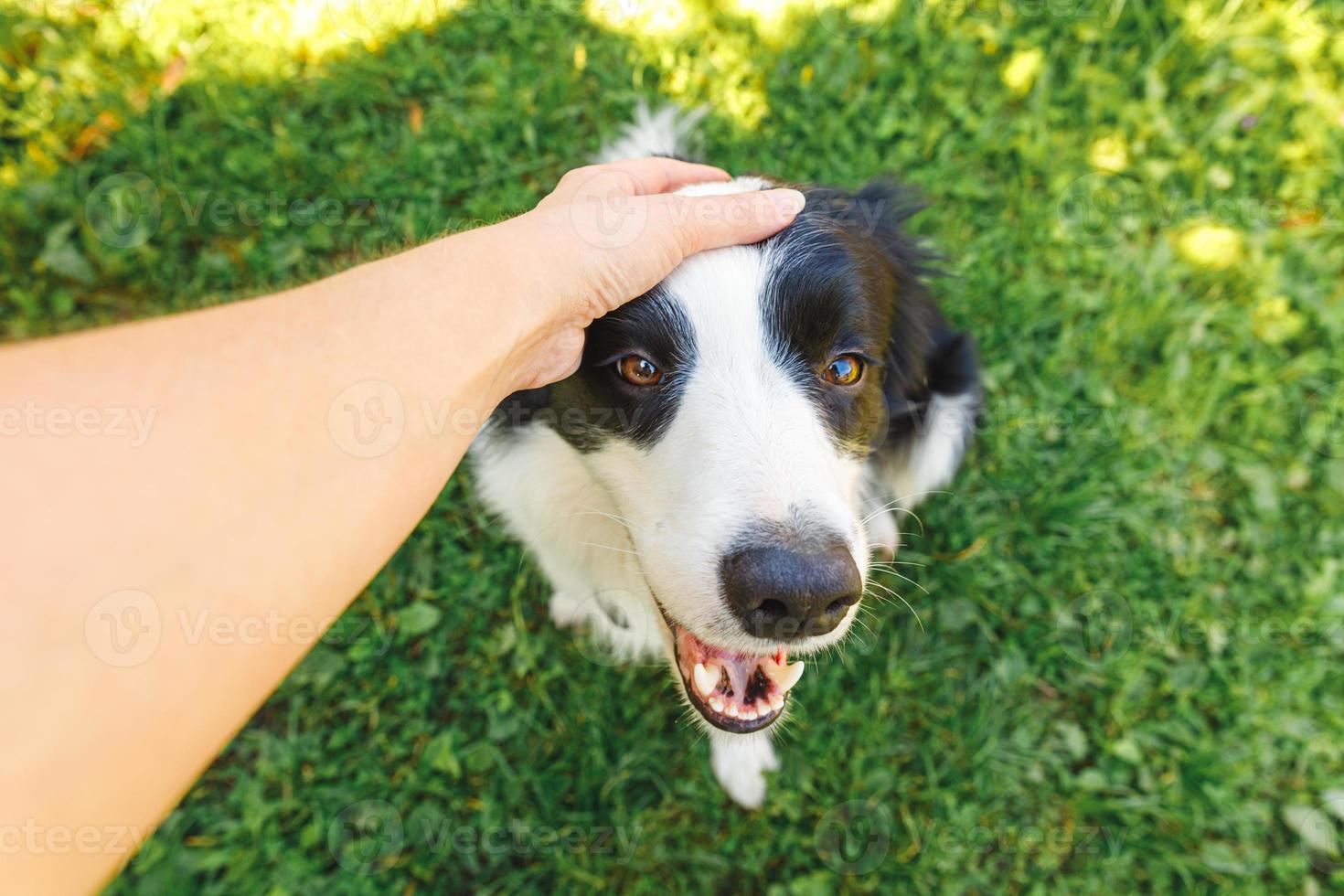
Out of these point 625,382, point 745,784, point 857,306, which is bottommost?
point 745,784

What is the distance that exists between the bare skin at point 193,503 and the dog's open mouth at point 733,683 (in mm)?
871

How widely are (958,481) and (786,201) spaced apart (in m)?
1.94

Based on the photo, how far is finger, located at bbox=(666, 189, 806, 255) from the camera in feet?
6.19

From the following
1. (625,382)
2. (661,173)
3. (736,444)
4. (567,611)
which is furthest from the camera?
(567,611)

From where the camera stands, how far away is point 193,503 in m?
1.29

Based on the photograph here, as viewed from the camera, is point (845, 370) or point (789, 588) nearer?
point (789, 588)

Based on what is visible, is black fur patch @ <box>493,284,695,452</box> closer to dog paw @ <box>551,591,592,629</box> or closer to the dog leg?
dog paw @ <box>551,591,592,629</box>

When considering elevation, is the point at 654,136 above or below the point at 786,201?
below

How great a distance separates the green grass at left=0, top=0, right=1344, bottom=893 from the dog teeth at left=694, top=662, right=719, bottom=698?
114 cm

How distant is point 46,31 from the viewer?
3.62 m

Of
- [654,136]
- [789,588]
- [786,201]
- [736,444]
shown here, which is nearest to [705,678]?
[789,588]

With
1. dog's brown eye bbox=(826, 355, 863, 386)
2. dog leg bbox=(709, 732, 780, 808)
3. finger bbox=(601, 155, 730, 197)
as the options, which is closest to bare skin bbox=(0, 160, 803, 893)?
finger bbox=(601, 155, 730, 197)

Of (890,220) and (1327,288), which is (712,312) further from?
(1327,288)

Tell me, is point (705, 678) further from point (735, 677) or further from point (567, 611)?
point (567, 611)
